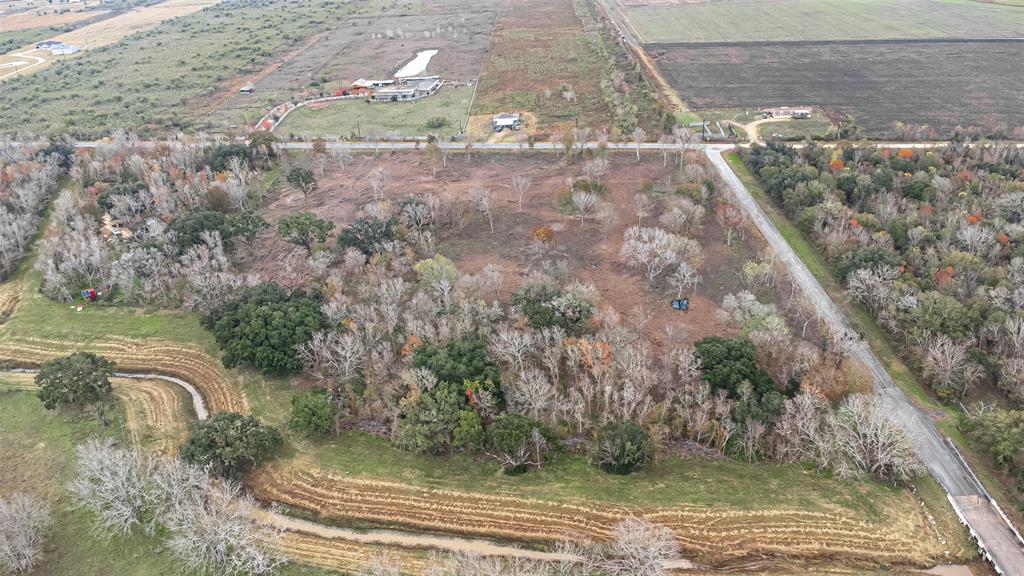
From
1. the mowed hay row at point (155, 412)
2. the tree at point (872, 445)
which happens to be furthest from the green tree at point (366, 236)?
the tree at point (872, 445)

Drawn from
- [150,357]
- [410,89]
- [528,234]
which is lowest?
[150,357]

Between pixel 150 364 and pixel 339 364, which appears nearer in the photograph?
pixel 339 364

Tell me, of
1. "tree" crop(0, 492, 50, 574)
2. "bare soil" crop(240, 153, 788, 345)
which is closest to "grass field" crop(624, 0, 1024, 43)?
"bare soil" crop(240, 153, 788, 345)

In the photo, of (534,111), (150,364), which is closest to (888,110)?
(534,111)

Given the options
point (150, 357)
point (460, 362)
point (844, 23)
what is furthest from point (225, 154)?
point (844, 23)

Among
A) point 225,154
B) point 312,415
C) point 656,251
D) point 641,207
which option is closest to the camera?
point 312,415

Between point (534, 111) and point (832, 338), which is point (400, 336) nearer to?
point (832, 338)

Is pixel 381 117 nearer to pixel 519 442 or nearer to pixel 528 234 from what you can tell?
pixel 528 234

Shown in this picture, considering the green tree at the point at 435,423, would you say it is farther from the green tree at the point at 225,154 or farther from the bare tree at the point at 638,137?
the green tree at the point at 225,154
